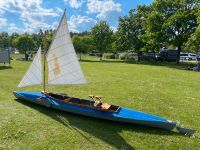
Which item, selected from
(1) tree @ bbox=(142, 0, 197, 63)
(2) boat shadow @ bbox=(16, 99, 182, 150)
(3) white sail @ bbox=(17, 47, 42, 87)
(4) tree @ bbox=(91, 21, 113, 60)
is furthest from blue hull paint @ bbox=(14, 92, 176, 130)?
(4) tree @ bbox=(91, 21, 113, 60)

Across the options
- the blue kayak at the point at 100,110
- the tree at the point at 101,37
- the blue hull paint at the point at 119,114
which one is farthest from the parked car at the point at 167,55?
the blue hull paint at the point at 119,114

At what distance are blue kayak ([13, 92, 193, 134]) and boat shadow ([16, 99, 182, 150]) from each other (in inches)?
13.2

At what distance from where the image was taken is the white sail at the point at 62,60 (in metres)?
14.3

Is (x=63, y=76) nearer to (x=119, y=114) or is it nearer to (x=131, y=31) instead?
(x=119, y=114)

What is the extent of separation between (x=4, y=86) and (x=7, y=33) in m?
138

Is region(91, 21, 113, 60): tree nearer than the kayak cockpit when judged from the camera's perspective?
No

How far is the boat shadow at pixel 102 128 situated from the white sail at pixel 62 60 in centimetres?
194

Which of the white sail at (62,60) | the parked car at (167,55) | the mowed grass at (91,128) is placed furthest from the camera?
the parked car at (167,55)

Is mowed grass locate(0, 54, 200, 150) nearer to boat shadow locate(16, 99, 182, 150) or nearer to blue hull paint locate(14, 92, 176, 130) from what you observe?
boat shadow locate(16, 99, 182, 150)

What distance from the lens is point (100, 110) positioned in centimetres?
1290

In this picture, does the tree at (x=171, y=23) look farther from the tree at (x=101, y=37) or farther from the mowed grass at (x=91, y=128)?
the mowed grass at (x=91, y=128)

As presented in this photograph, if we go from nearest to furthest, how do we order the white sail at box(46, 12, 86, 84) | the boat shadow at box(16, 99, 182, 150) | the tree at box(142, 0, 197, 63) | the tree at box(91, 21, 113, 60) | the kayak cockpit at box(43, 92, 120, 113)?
the boat shadow at box(16, 99, 182, 150)
the kayak cockpit at box(43, 92, 120, 113)
the white sail at box(46, 12, 86, 84)
the tree at box(142, 0, 197, 63)
the tree at box(91, 21, 113, 60)

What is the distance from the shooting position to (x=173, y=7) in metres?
52.9

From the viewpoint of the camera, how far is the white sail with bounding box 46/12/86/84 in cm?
1433
